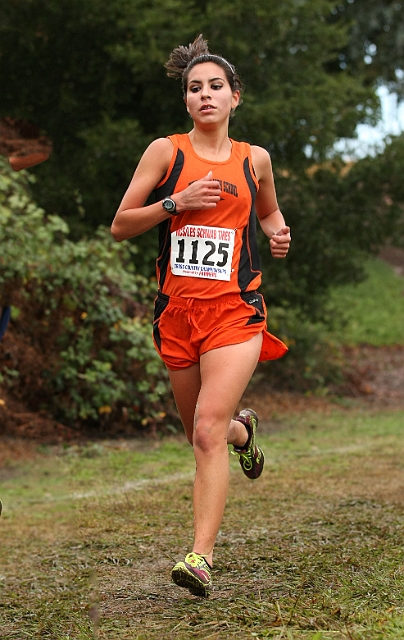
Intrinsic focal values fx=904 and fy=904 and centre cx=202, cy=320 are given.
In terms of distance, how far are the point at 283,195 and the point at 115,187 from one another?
2.49m

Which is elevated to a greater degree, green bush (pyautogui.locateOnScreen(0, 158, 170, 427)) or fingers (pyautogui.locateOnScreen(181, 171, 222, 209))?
fingers (pyautogui.locateOnScreen(181, 171, 222, 209))

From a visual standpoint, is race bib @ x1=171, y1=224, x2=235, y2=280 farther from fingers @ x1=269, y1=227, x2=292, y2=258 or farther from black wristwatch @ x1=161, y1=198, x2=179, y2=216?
fingers @ x1=269, y1=227, x2=292, y2=258

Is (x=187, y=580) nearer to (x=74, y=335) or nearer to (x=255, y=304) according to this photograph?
(x=255, y=304)

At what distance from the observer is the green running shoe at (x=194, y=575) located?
12.0 feet

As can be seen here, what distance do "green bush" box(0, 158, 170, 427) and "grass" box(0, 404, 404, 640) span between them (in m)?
0.77

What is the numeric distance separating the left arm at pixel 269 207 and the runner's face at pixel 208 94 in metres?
0.27

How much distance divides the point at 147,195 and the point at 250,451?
1681 millimetres

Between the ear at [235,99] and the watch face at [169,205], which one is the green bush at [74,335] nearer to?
the ear at [235,99]

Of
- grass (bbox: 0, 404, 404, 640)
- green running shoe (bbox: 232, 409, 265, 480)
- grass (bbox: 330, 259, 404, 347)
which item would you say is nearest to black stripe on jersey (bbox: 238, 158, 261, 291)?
green running shoe (bbox: 232, 409, 265, 480)

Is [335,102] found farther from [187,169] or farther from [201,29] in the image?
[187,169]

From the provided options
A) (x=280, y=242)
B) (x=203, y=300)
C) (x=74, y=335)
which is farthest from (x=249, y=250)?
(x=74, y=335)

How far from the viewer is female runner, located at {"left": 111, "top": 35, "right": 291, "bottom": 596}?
3984 millimetres

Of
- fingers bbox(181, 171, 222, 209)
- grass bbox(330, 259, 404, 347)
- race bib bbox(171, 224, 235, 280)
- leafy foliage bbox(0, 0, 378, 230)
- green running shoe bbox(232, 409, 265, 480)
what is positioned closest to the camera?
fingers bbox(181, 171, 222, 209)

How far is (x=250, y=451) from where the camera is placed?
16.7 feet
